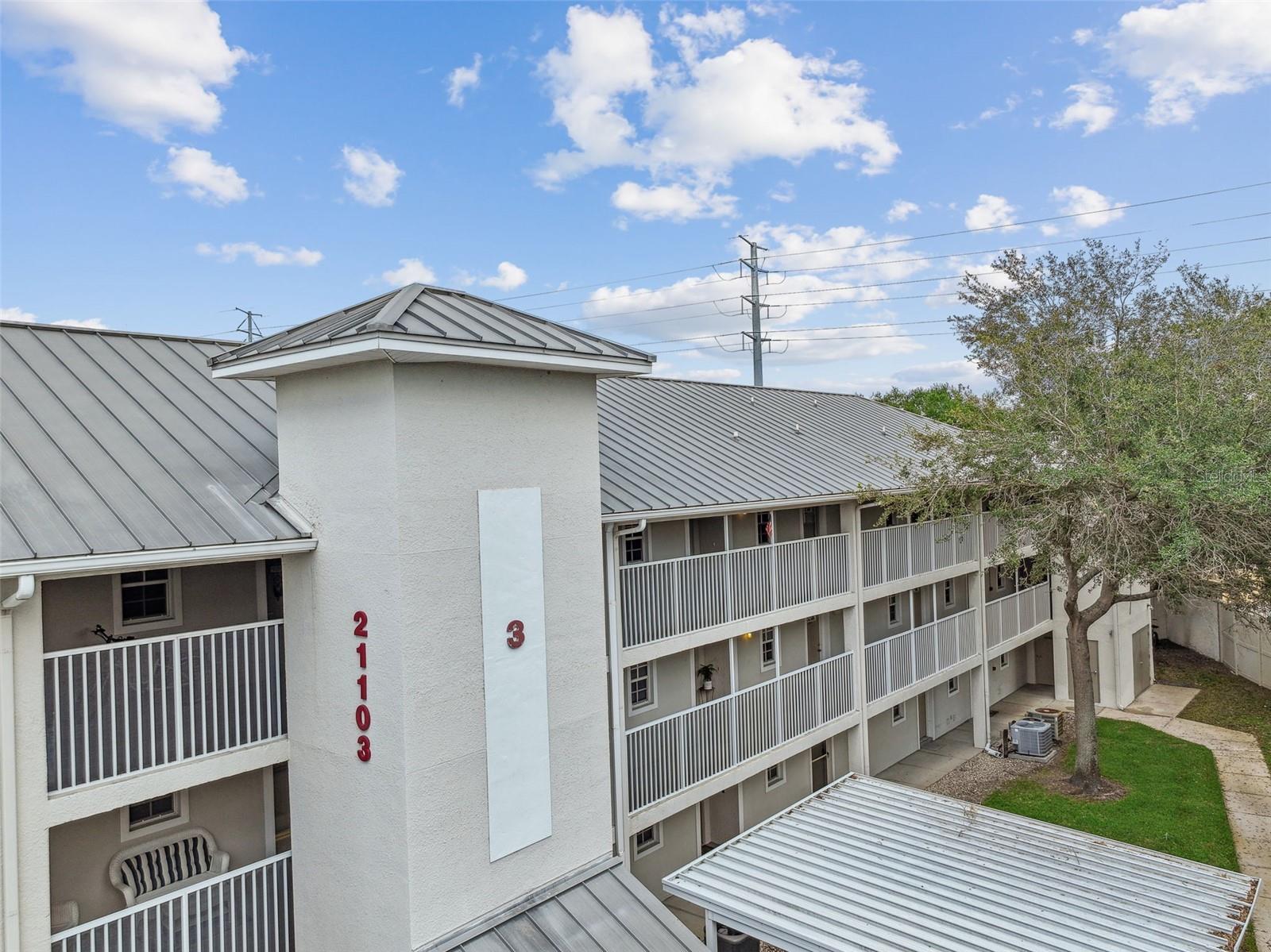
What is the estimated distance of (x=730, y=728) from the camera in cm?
1238

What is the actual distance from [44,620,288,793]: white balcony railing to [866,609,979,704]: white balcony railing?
38.7 ft

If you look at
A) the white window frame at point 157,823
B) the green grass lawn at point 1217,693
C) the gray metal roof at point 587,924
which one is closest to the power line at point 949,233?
the green grass lawn at point 1217,693

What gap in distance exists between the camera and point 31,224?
12.2 meters

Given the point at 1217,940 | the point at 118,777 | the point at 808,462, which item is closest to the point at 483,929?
the point at 118,777

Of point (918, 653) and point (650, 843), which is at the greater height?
point (918, 653)

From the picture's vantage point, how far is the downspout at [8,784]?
5965 mm

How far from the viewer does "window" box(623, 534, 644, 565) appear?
1279cm

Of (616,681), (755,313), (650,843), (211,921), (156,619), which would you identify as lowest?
(650,843)

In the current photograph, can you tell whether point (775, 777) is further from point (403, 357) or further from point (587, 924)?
point (403, 357)

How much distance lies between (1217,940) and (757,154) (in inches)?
953

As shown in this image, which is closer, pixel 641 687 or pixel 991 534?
pixel 641 687

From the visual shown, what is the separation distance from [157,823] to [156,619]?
213cm

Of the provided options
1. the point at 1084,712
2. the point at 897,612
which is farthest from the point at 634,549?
the point at 1084,712

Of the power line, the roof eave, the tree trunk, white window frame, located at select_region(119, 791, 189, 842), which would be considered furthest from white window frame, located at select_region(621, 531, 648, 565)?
the power line
